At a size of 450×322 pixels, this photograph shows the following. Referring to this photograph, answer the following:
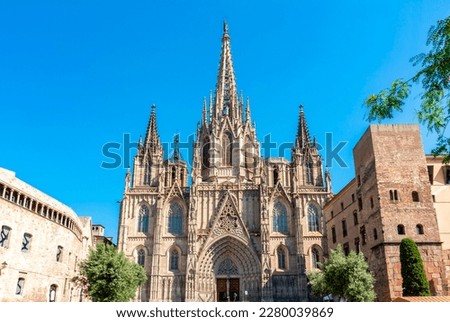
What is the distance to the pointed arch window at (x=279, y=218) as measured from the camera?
4822 cm

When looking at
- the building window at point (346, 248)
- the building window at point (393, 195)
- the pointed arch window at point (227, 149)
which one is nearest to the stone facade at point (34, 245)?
the building window at point (393, 195)

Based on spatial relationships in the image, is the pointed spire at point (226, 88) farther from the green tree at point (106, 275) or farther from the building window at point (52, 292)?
the building window at point (52, 292)

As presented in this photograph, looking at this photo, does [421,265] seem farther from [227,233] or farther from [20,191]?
[227,233]

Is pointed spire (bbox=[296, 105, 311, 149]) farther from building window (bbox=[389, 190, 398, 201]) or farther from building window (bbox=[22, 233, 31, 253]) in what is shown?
building window (bbox=[22, 233, 31, 253])

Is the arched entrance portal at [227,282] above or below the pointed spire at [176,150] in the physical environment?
below

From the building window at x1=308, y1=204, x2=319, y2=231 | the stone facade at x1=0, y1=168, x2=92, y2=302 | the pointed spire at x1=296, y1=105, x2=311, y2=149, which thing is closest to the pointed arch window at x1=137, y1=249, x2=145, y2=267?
the stone facade at x1=0, y1=168, x2=92, y2=302

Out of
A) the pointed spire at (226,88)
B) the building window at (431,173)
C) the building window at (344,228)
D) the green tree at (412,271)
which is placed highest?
the pointed spire at (226,88)

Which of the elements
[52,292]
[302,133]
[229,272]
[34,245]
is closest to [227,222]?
[229,272]

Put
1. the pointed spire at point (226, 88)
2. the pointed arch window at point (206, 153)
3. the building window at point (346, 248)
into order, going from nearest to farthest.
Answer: the building window at point (346, 248) < the pointed arch window at point (206, 153) < the pointed spire at point (226, 88)

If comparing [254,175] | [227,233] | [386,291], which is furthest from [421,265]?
[254,175]

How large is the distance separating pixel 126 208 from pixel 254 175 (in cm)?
1743

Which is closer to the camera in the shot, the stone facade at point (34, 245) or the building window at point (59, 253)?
the stone facade at point (34, 245)

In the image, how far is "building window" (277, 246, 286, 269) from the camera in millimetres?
46625

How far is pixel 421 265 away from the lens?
21.1 meters
